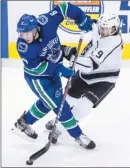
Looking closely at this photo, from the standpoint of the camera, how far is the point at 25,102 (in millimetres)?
3871

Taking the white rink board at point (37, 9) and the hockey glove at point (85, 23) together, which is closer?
the hockey glove at point (85, 23)

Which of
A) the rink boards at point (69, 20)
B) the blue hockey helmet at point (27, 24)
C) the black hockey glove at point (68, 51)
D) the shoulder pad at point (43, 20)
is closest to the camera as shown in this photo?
the blue hockey helmet at point (27, 24)

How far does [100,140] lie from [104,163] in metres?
0.35

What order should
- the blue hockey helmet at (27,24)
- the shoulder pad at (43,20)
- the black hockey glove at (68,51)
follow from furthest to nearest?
the black hockey glove at (68,51), the shoulder pad at (43,20), the blue hockey helmet at (27,24)

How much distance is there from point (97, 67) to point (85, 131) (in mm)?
515

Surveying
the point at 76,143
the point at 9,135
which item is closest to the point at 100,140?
the point at 76,143

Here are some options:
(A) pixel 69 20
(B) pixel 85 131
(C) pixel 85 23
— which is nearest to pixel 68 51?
(C) pixel 85 23

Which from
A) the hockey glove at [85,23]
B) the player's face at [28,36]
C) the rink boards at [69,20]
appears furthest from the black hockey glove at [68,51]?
the rink boards at [69,20]

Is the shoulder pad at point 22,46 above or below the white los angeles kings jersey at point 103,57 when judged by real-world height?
above

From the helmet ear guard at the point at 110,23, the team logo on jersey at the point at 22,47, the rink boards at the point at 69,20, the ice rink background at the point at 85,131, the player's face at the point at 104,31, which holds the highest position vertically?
the helmet ear guard at the point at 110,23

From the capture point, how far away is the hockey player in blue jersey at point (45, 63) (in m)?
2.82

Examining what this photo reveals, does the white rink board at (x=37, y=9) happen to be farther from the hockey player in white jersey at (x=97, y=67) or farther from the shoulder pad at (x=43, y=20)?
the shoulder pad at (x=43, y=20)

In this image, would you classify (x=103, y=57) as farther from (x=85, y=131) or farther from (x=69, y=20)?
(x=69, y=20)

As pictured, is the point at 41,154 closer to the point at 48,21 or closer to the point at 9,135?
the point at 9,135
